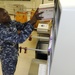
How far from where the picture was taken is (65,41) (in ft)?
2.52

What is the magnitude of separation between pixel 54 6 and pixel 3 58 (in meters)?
0.74

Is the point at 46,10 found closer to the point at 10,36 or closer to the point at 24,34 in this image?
the point at 24,34

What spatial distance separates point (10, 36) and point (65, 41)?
0.61 meters

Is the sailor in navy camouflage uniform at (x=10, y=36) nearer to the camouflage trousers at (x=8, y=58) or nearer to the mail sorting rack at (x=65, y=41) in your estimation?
the camouflage trousers at (x=8, y=58)

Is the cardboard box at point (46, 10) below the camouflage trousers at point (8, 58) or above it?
above

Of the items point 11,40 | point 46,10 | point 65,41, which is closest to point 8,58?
point 11,40

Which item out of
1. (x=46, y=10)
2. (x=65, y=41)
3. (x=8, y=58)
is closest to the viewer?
(x=65, y=41)

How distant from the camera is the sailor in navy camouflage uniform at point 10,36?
3.93 ft

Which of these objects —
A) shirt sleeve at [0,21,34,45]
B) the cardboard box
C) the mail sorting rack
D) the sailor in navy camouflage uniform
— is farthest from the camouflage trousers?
the mail sorting rack

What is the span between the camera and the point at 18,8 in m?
4.33

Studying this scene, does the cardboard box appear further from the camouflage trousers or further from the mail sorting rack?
the camouflage trousers

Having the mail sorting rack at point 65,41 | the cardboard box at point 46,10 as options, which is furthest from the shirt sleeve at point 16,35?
the mail sorting rack at point 65,41

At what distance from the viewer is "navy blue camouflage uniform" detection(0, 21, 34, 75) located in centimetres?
121

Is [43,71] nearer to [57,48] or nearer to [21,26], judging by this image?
[57,48]
